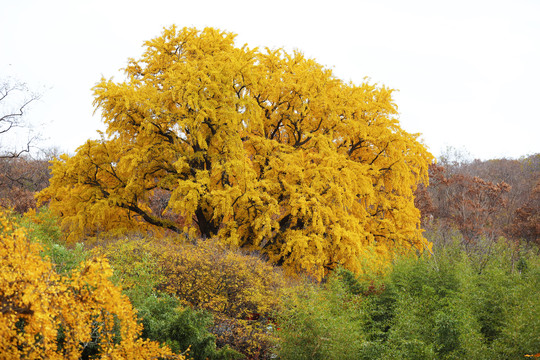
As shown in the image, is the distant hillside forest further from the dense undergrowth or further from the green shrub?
the green shrub

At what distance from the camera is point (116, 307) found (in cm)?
588

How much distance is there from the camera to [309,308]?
8.33m

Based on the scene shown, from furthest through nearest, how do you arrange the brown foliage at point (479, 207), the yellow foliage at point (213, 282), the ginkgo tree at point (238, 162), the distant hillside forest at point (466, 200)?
the brown foliage at point (479, 207), the distant hillside forest at point (466, 200), the ginkgo tree at point (238, 162), the yellow foliage at point (213, 282)

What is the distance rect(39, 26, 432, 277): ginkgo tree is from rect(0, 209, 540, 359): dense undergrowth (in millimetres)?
2313

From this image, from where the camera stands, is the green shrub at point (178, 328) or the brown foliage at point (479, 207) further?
the brown foliage at point (479, 207)

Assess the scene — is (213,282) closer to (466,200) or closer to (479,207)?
(479,207)

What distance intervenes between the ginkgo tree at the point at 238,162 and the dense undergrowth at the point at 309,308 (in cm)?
231

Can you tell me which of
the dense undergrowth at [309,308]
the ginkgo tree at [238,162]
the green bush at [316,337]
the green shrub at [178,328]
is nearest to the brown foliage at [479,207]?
the ginkgo tree at [238,162]

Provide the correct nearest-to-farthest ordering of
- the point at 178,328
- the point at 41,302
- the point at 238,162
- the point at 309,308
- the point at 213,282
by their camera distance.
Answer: the point at 41,302
the point at 178,328
the point at 309,308
the point at 213,282
the point at 238,162

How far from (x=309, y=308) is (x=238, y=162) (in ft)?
23.1

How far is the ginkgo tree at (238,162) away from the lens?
14.9m

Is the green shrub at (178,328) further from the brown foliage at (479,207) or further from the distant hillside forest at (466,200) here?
the brown foliage at (479,207)

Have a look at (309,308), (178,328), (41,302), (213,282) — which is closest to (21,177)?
(213,282)

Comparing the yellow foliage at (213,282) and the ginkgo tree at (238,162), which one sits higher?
the ginkgo tree at (238,162)
